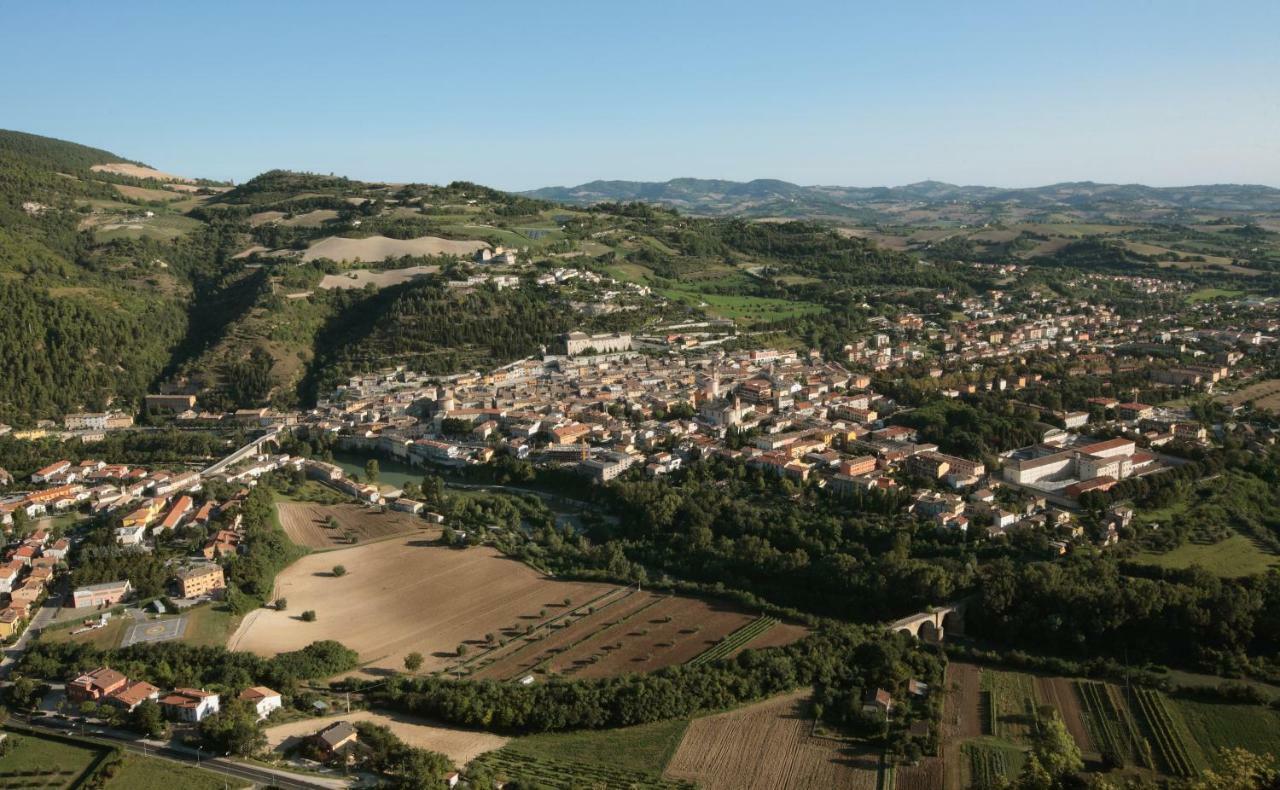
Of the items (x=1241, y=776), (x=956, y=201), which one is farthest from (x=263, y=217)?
(x=956, y=201)

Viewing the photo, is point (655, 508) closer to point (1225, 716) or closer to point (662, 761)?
point (662, 761)

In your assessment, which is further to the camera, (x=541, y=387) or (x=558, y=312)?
(x=558, y=312)

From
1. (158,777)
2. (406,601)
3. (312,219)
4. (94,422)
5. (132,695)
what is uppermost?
(312,219)

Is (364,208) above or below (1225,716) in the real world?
above

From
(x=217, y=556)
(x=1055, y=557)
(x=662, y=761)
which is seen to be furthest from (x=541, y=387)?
(x=662, y=761)

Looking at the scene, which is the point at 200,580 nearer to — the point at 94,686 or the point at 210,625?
the point at 210,625

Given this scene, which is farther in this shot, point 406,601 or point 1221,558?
point 1221,558
